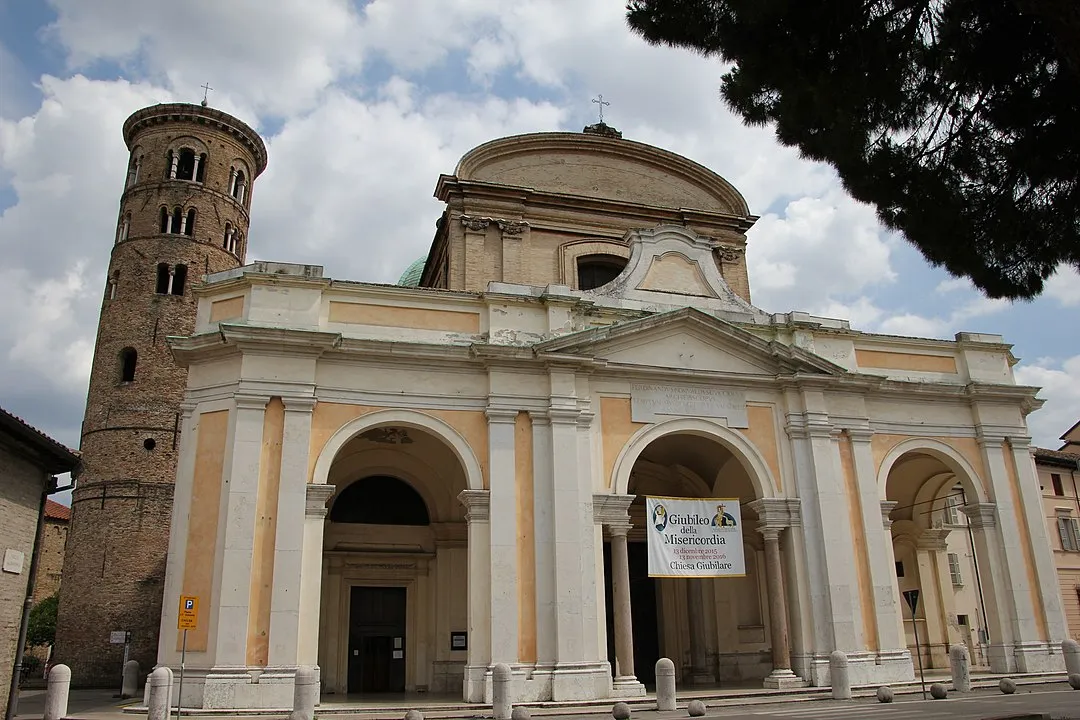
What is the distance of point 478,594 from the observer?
53.3 ft

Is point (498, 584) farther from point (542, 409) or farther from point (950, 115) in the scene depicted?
point (950, 115)

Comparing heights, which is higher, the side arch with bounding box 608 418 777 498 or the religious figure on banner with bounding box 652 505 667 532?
the side arch with bounding box 608 418 777 498

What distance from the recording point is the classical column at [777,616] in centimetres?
1719

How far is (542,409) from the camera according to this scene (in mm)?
17531

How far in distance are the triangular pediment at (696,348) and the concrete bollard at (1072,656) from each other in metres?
6.98

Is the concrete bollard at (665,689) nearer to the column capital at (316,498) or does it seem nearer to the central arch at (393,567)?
the central arch at (393,567)

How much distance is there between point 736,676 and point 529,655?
652 centimetres

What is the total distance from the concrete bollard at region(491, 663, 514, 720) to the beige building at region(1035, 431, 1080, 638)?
24273mm

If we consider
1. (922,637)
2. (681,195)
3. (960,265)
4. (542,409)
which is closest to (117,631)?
(542,409)

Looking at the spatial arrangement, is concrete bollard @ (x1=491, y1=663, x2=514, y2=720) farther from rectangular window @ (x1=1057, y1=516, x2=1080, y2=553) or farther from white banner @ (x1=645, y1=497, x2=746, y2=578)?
rectangular window @ (x1=1057, y1=516, x2=1080, y2=553)

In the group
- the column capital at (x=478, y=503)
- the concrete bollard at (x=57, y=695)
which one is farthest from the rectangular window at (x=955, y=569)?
the concrete bollard at (x=57, y=695)

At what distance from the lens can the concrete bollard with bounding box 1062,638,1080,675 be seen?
17.7m

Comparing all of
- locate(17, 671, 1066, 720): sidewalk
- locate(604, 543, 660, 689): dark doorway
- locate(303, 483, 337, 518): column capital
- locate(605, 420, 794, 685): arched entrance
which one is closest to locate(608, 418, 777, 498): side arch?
locate(605, 420, 794, 685): arched entrance

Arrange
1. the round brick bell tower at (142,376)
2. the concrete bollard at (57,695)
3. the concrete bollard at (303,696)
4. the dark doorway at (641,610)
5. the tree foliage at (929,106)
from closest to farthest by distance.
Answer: the tree foliage at (929,106)
the concrete bollard at (57,695)
the concrete bollard at (303,696)
the dark doorway at (641,610)
the round brick bell tower at (142,376)
